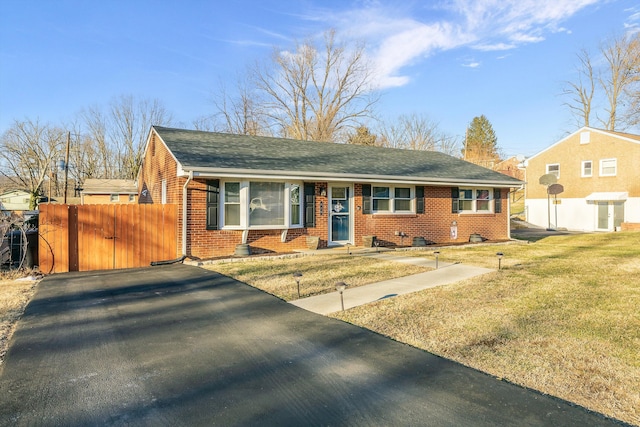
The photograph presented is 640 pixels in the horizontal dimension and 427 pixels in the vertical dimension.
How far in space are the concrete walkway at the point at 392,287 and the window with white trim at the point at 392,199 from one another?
13.3 ft

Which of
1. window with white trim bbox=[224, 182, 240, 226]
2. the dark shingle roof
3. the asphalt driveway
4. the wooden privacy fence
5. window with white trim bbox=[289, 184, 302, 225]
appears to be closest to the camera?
the asphalt driveway

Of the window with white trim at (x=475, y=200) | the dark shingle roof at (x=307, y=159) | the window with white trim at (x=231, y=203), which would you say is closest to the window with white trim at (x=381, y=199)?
the dark shingle roof at (x=307, y=159)

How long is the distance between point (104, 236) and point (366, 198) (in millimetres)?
8136

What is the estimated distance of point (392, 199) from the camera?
46.0 ft

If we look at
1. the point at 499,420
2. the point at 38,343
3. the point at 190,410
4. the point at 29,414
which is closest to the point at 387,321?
the point at 499,420

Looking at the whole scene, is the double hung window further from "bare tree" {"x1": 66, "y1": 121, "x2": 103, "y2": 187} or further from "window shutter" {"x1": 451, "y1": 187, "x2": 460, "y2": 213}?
"bare tree" {"x1": 66, "y1": 121, "x2": 103, "y2": 187}

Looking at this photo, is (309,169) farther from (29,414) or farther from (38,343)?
(29,414)

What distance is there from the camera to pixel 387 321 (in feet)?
17.2

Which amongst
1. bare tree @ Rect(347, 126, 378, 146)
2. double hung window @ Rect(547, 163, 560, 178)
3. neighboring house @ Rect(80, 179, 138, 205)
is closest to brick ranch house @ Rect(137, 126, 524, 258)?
double hung window @ Rect(547, 163, 560, 178)

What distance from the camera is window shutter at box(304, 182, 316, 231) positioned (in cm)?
1241

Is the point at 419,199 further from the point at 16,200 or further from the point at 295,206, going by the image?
the point at 16,200

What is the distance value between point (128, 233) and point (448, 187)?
11.4m

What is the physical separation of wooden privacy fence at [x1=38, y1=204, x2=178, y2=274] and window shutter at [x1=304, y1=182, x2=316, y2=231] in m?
3.97

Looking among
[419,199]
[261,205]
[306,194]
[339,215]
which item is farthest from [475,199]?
[261,205]
